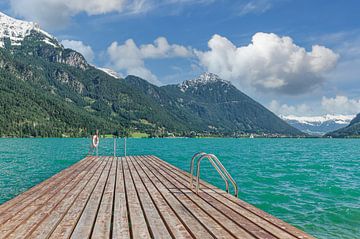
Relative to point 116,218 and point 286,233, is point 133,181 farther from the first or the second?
point 286,233

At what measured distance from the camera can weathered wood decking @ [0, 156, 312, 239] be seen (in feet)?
20.4

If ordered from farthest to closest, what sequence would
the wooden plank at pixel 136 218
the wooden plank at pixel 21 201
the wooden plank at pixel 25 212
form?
the wooden plank at pixel 21 201
the wooden plank at pixel 25 212
the wooden plank at pixel 136 218

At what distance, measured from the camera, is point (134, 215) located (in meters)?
7.62

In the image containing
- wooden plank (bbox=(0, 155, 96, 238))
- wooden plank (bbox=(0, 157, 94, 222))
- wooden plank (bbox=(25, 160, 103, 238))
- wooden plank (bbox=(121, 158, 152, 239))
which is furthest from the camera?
wooden plank (bbox=(0, 157, 94, 222))

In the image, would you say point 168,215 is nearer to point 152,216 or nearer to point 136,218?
point 152,216

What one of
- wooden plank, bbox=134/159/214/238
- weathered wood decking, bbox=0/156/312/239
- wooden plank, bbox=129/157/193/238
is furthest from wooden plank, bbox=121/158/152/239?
wooden plank, bbox=134/159/214/238

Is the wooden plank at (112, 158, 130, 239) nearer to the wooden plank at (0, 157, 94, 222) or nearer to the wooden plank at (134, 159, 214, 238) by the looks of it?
the wooden plank at (134, 159, 214, 238)

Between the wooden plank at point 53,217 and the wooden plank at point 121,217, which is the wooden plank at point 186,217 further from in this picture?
the wooden plank at point 53,217

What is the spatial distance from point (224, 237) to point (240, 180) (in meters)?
21.1

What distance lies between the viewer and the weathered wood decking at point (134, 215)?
620cm

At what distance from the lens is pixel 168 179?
564 inches

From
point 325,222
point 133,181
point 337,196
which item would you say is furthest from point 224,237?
point 337,196

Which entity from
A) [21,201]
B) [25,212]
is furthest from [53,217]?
[21,201]

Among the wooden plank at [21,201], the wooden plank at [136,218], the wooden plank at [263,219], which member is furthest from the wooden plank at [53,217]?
the wooden plank at [263,219]
